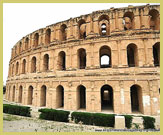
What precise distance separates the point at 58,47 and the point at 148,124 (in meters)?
13.9

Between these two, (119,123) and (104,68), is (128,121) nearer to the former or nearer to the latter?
(119,123)

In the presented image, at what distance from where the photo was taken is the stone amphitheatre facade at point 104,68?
1290 cm

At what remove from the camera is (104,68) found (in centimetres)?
1388

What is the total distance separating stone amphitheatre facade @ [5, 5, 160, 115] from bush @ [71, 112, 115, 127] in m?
3.53

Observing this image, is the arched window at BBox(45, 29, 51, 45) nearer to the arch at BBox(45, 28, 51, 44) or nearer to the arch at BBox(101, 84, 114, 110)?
the arch at BBox(45, 28, 51, 44)

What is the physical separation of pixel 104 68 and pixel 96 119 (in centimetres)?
623

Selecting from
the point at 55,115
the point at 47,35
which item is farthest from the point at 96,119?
the point at 47,35

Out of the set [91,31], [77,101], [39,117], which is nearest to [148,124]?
[77,101]

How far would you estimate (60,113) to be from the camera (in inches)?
426

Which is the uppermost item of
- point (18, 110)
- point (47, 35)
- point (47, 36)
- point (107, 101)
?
point (47, 35)

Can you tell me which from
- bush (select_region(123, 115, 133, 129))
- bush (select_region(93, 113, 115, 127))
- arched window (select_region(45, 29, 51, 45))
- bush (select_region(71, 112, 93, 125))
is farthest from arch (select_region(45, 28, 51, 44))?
bush (select_region(123, 115, 133, 129))

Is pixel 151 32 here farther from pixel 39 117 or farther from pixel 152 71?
pixel 39 117

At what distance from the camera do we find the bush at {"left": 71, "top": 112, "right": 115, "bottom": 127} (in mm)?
9500

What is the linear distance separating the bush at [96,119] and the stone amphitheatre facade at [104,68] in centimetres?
353
